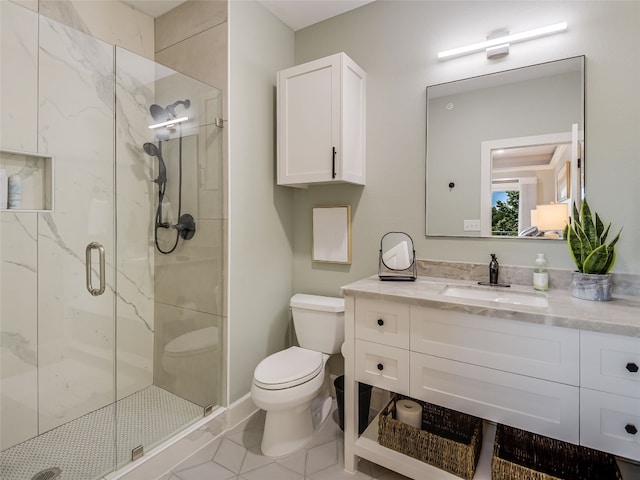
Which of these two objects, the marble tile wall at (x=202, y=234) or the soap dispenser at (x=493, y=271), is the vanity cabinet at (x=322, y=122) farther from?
the soap dispenser at (x=493, y=271)

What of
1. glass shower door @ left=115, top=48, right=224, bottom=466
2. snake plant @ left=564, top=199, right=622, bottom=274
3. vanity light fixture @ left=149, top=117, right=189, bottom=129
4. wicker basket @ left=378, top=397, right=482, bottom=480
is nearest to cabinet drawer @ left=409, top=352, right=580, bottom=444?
wicker basket @ left=378, top=397, right=482, bottom=480

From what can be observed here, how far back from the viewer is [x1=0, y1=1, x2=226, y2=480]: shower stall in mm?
1638

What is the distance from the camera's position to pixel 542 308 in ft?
4.13

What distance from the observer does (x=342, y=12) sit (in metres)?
2.22

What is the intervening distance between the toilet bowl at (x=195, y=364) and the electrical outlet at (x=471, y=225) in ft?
5.20

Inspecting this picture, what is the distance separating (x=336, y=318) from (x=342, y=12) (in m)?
2.00

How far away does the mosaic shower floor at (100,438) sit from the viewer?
59.9 inches

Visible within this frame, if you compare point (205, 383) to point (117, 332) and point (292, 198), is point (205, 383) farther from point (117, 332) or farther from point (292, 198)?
point (292, 198)

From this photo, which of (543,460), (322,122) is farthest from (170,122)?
(543,460)

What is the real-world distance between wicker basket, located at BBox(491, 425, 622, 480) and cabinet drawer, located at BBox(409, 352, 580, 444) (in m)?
0.20

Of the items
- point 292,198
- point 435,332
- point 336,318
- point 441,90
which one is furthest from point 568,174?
point 292,198

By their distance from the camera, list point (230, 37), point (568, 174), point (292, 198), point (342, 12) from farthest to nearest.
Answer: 1. point (292, 198)
2. point (342, 12)
3. point (230, 37)
4. point (568, 174)

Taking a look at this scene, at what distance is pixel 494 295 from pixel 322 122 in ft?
4.31

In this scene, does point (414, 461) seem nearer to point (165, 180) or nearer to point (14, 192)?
point (165, 180)
